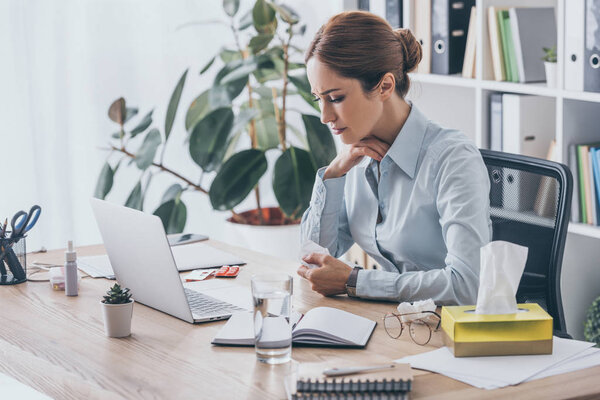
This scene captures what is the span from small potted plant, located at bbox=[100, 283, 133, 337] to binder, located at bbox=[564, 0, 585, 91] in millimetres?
1632

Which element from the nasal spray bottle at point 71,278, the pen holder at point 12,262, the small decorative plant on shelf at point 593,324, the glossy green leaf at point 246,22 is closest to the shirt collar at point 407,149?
the nasal spray bottle at point 71,278

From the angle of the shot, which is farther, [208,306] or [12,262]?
[12,262]

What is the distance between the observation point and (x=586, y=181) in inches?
106

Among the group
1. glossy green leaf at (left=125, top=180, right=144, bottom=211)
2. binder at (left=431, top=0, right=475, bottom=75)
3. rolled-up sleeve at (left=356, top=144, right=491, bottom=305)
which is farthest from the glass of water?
glossy green leaf at (left=125, top=180, right=144, bottom=211)

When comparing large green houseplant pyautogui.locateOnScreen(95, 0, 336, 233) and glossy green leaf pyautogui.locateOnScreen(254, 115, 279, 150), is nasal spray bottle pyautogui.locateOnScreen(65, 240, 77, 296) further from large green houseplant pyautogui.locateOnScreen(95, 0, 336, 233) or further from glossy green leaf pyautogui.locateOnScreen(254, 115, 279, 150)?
glossy green leaf pyautogui.locateOnScreen(254, 115, 279, 150)

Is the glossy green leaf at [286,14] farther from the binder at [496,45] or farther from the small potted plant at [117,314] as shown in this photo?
the small potted plant at [117,314]

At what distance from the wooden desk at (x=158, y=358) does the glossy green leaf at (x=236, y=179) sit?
150cm

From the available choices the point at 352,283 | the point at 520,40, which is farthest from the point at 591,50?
the point at 352,283

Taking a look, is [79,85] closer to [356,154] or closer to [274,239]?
[274,239]

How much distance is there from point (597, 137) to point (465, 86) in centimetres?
55

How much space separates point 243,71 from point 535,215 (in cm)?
171

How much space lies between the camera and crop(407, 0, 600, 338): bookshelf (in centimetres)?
267

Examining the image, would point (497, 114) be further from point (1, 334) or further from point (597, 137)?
point (1, 334)

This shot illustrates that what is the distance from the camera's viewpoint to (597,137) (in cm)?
276
